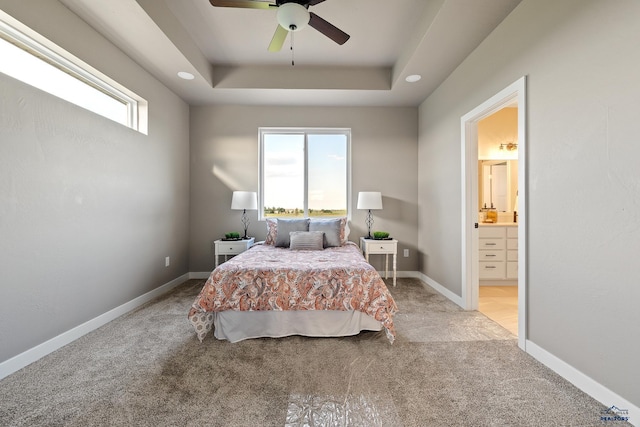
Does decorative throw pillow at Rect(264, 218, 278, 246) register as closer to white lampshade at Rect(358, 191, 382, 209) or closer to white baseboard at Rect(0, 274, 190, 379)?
white lampshade at Rect(358, 191, 382, 209)

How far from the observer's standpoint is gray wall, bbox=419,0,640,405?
4.64 feet

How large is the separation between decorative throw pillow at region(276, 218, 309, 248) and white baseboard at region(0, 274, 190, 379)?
161cm

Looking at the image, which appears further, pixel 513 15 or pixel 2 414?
pixel 513 15

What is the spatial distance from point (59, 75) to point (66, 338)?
2110mm

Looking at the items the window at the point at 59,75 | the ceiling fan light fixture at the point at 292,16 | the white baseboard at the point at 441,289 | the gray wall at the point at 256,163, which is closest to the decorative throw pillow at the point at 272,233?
the gray wall at the point at 256,163

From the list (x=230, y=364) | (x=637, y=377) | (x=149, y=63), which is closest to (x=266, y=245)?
(x=230, y=364)

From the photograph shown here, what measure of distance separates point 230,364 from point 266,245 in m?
1.85

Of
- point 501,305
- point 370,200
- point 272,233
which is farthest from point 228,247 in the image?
point 501,305

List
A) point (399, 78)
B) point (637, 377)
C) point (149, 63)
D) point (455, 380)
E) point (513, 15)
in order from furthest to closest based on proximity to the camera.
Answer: point (399, 78) → point (149, 63) → point (513, 15) → point (455, 380) → point (637, 377)

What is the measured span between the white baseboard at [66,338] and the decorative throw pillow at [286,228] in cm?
161

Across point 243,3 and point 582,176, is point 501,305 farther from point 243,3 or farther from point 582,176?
point 243,3

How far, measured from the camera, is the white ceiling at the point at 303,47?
7.69 ft

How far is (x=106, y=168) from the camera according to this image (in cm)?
263

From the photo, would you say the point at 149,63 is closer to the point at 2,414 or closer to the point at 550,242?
the point at 2,414
